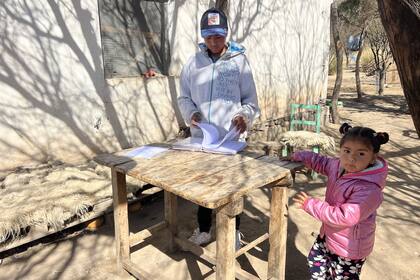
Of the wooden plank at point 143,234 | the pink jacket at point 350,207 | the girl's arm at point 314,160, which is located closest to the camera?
the pink jacket at point 350,207

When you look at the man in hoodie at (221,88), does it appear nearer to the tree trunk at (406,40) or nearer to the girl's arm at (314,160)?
the girl's arm at (314,160)

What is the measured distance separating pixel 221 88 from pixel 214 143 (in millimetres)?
401

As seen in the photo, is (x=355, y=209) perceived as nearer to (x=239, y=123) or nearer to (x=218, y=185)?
(x=218, y=185)

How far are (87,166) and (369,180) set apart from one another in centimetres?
322

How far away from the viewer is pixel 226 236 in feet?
6.13

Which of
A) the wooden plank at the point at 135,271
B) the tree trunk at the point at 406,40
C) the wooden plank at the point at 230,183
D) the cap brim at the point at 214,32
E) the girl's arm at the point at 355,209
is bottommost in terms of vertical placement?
the wooden plank at the point at 135,271

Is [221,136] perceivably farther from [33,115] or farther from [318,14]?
[318,14]

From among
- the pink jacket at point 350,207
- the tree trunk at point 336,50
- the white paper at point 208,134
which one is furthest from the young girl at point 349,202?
the tree trunk at point 336,50

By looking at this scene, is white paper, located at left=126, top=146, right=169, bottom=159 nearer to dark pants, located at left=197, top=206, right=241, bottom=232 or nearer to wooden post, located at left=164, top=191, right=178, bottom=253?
wooden post, located at left=164, top=191, right=178, bottom=253

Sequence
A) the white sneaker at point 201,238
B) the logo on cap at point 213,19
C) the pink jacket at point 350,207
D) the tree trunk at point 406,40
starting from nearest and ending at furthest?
the tree trunk at point 406,40 < the pink jacket at point 350,207 < the logo on cap at point 213,19 < the white sneaker at point 201,238

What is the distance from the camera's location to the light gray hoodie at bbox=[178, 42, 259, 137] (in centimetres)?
255

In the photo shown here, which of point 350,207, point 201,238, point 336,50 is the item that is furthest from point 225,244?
point 336,50

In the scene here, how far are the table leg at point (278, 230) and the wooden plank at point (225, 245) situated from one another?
0.46 m

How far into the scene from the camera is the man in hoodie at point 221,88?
2547 mm
